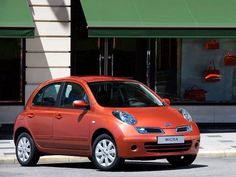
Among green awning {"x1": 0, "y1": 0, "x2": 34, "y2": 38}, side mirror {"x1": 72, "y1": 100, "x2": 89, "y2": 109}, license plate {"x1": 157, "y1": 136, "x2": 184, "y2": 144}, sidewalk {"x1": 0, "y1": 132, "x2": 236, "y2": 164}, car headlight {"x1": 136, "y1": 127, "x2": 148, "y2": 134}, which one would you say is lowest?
sidewalk {"x1": 0, "y1": 132, "x2": 236, "y2": 164}

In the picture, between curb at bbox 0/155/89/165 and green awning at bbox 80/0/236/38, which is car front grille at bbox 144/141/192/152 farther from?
green awning at bbox 80/0/236/38

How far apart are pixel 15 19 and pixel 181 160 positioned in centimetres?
760

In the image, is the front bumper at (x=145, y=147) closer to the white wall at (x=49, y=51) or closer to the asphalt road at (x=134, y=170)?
the asphalt road at (x=134, y=170)

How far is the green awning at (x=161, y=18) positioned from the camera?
70.0 feet

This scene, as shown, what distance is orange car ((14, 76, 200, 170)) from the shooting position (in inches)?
547

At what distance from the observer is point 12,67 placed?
23.7 meters

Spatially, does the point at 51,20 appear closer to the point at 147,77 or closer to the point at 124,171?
the point at 147,77

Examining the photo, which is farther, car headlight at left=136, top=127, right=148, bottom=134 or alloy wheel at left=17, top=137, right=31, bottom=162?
alloy wheel at left=17, top=137, right=31, bottom=162

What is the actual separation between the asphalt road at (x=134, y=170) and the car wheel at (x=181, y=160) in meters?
0.10

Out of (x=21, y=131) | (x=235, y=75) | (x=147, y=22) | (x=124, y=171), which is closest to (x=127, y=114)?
(x=124, y=171)

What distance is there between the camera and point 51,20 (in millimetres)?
23266

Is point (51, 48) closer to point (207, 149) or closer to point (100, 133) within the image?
point (207, 149)

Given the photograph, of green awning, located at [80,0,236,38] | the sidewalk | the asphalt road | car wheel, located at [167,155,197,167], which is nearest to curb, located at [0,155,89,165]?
the sidewalk

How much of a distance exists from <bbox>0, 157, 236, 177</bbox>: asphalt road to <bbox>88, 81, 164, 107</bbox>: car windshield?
1.05 metres
